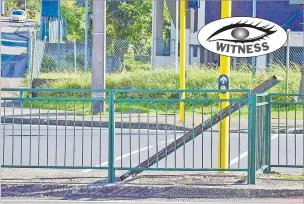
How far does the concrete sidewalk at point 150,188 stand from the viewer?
34.6ft

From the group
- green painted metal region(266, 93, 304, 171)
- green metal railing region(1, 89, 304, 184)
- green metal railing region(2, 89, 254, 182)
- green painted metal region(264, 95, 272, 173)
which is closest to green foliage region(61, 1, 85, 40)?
green painted metal region(266, 93, 304, 171)

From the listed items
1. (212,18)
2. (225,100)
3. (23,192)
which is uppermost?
(212,18)

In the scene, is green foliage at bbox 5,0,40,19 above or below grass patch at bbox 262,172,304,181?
above

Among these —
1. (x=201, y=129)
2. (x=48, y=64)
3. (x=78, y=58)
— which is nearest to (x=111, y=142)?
(x=201, y=129)

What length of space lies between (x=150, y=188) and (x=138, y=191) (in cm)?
13

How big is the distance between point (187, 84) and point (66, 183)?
17.5m

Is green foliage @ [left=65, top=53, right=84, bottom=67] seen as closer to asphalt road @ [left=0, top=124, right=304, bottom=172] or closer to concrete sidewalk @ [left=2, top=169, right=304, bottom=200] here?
asphalt road @ [left=0, top=124, right=304, bottom=172]

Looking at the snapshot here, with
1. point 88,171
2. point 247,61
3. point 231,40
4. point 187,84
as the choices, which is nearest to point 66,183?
point 88,171

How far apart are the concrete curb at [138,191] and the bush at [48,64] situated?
22131mm

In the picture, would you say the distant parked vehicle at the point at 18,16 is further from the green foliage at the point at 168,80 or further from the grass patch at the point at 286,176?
the grass patch at the point at 286,176

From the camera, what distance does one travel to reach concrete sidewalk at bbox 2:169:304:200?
1055 cm

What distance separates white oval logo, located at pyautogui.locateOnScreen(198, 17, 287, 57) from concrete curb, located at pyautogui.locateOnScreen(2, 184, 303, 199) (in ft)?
15.2

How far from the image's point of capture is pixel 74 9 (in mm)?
49625

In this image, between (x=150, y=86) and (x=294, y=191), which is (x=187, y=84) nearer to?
(x=150, y=86)
